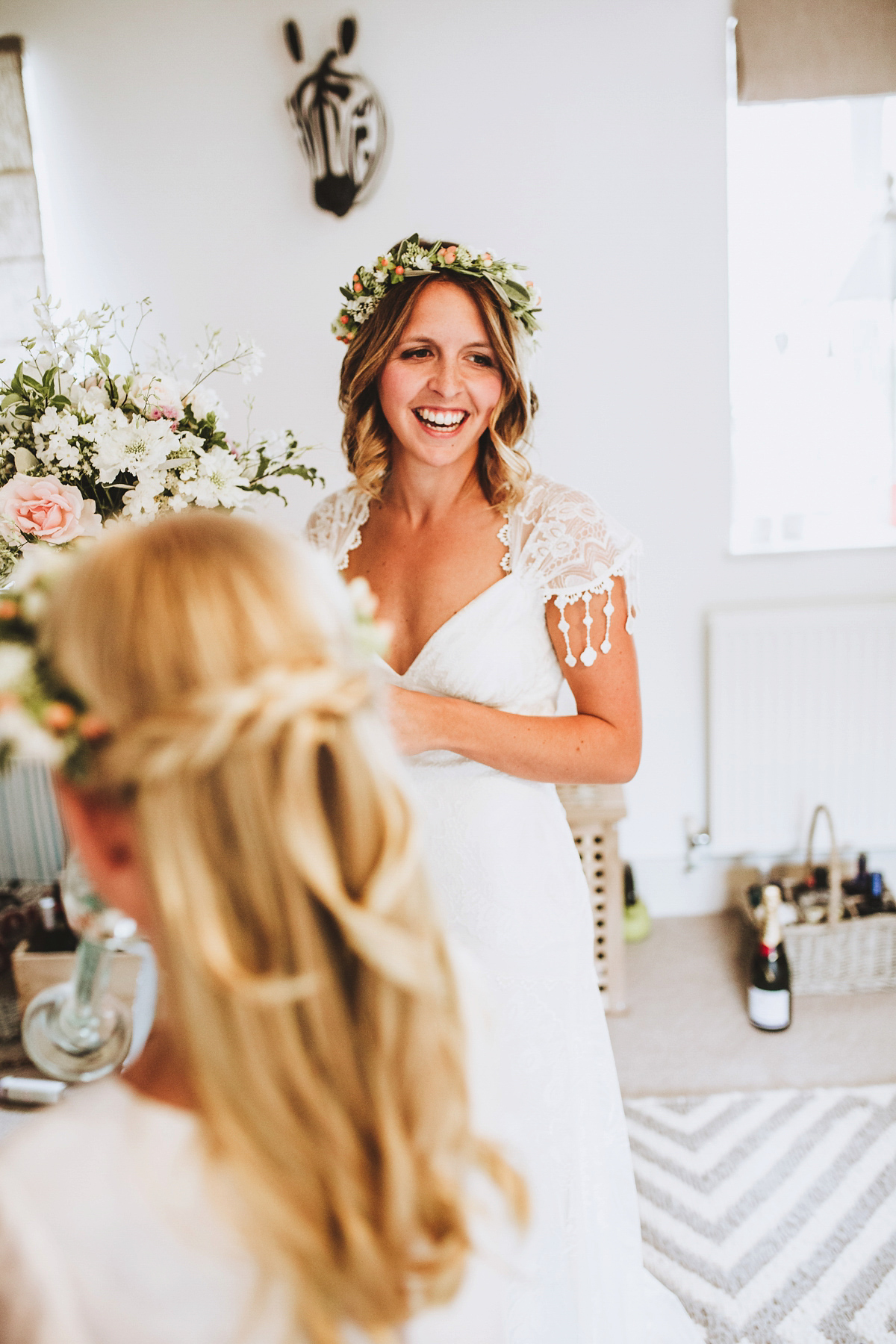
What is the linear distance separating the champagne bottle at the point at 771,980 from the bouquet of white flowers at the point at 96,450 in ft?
6.01

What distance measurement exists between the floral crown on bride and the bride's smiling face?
3 cm

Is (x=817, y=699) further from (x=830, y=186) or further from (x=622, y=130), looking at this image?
(x=622, y=130)

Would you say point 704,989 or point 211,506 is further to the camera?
point 704,989

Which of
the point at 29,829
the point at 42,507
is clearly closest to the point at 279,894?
the point at 42,507

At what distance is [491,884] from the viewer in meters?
1.30

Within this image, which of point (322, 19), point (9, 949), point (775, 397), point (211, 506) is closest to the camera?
point (211, 506)

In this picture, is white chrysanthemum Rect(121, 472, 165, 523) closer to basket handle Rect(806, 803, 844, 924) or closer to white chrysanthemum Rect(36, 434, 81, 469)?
white chrysanthemum Rect(36, 434, 81, 469)

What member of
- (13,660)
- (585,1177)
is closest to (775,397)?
(585,1177)

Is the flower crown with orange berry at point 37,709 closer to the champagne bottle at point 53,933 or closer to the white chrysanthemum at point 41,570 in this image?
the white chrysanthemum at point 41,570

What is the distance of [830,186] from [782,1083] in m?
2.40

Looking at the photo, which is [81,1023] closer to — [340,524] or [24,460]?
[24,460]

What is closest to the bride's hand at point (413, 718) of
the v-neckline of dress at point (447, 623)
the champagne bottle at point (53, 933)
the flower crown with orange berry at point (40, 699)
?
the v-neckline of dress at point (447, 623)

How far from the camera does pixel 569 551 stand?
1.30 metres

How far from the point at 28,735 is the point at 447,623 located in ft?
2.76
